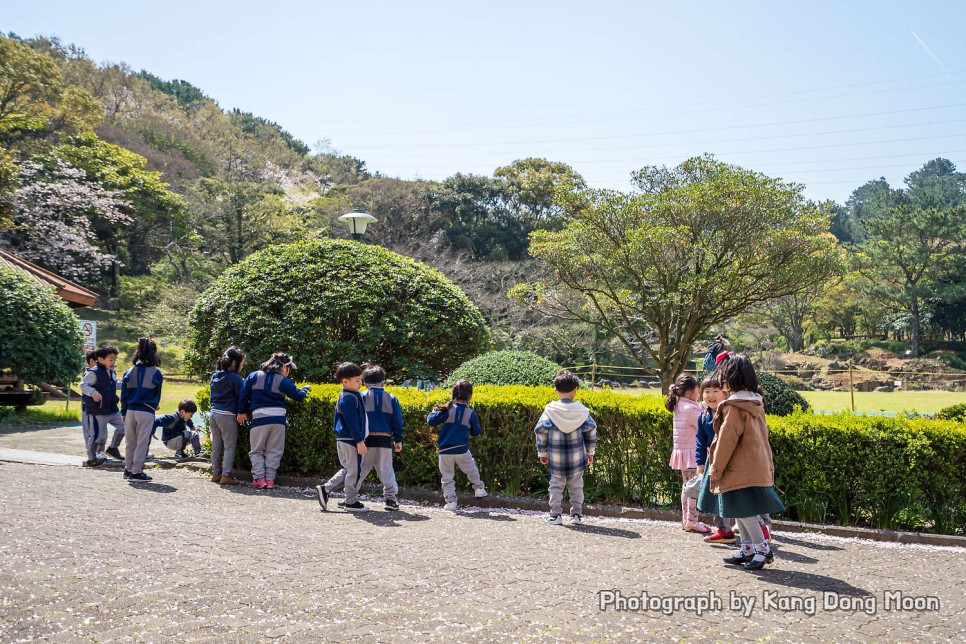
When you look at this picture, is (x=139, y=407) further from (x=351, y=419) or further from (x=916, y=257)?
(x=916, y=257)

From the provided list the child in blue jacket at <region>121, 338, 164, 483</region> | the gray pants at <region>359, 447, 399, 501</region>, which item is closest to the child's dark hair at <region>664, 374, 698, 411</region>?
the gray pants at <region>359, 447, 399, 501</region>

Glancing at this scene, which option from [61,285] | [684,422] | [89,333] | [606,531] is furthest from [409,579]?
[61,285]

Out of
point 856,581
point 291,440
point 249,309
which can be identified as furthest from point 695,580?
point 249,309

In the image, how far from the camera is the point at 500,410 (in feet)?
24.5

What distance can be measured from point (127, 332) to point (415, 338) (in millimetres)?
29728

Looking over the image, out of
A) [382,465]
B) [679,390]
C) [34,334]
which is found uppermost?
[34,334]

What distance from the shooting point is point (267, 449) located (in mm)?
7980

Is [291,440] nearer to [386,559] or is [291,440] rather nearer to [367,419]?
[367,419]

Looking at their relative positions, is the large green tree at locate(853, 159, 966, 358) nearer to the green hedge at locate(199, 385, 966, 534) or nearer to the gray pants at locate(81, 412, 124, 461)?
the green hedge at locate(199, 385, 966, 534)

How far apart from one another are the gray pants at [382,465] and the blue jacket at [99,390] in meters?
4.37

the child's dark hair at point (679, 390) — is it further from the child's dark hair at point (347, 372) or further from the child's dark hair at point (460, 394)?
the child's dark hair at point (347, 372)

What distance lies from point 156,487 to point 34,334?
8918 mm

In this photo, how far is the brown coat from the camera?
489cm

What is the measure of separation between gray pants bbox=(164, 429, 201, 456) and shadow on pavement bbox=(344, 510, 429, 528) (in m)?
4.09
